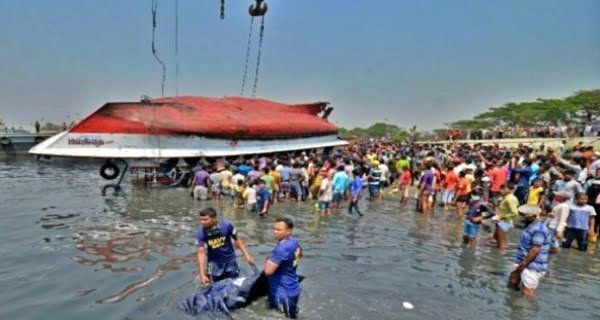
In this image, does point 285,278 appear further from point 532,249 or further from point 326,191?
point 326,191

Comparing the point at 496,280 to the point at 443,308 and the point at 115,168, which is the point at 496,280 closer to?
the point at 443,308

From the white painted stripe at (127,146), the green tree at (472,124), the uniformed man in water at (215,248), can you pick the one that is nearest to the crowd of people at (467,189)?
the white painted stripe at (127,146)

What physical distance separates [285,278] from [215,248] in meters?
1.42

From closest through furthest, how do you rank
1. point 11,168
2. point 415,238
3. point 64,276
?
point 64,276 < point 415,238 < point 11,168

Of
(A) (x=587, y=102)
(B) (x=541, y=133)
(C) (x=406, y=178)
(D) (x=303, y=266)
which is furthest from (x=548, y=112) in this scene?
(D) (x=303, y=266)

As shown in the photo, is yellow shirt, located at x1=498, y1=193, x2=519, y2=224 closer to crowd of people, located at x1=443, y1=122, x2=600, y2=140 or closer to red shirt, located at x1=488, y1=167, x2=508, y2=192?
red shirt, located at x1=488, y1=167, x2=508, y2=192

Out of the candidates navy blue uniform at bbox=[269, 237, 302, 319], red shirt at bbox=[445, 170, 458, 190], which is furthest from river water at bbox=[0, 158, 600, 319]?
red shirt at bbox=[445, 170, 458, 190]

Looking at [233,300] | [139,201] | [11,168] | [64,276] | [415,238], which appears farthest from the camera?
[11,168]

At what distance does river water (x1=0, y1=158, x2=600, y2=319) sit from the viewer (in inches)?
299

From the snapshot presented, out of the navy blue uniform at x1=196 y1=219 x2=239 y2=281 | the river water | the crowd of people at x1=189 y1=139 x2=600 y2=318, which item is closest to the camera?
the navy blue uniform at x1=196 y1=219 x2=239 y2=281

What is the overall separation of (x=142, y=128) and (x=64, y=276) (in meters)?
12.0

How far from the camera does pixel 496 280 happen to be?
30.2 feet

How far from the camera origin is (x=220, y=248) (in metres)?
7.38

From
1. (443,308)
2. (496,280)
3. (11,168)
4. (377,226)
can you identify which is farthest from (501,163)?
(11,168)
